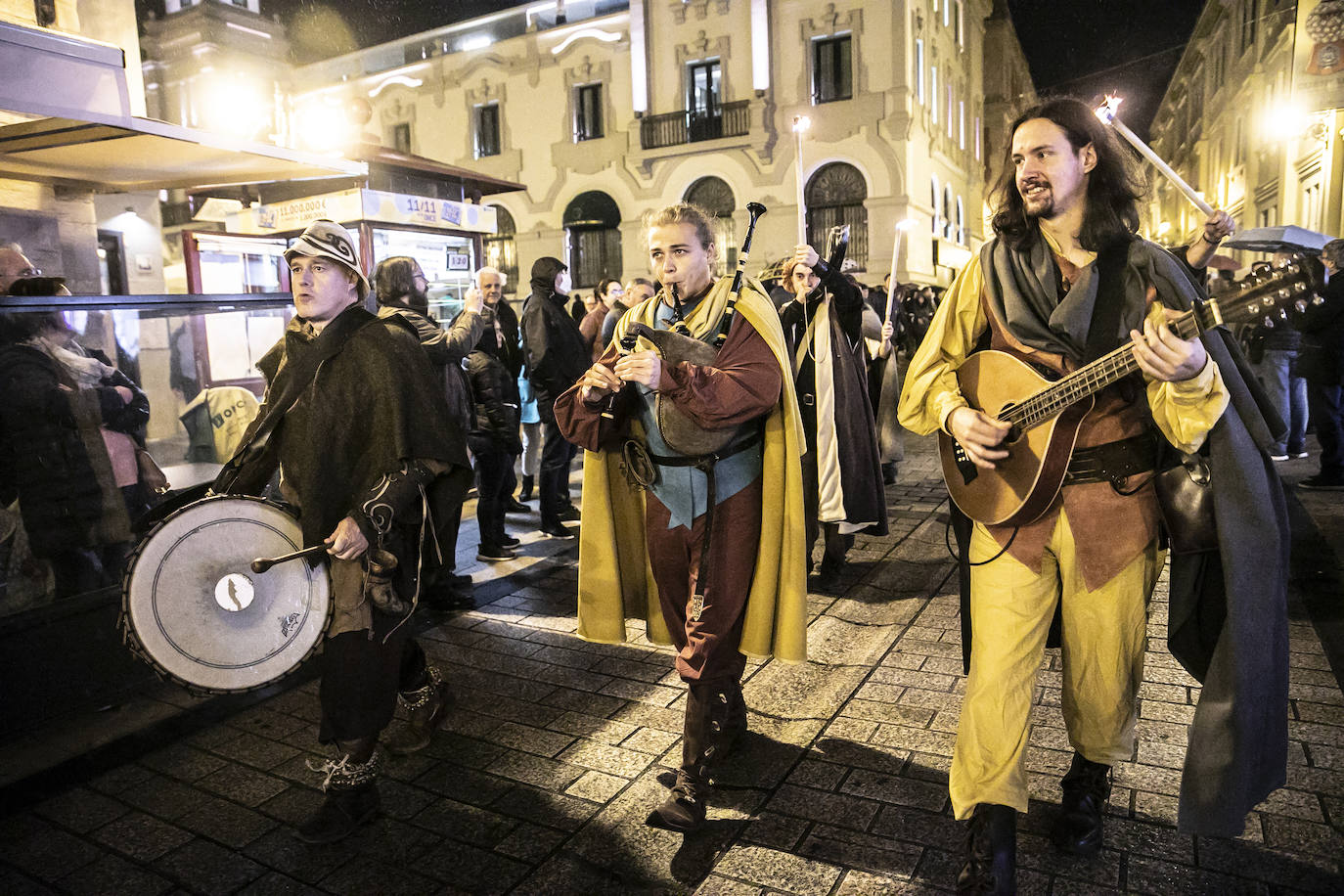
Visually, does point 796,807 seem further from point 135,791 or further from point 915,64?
point 915,64

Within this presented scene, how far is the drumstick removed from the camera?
3.03 m

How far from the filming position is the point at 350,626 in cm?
320

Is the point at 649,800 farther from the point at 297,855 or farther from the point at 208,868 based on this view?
the point at 208,868

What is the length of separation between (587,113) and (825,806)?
26.3 m

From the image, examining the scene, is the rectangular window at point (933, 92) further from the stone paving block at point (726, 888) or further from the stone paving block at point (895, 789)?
the stone paving block at point (726, 888)

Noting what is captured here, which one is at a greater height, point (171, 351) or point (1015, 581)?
point (171, 351)

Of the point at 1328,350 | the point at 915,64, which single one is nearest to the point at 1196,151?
the point at 915,64

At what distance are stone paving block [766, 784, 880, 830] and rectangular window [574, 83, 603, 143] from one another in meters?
25.7

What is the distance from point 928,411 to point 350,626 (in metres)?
2.10

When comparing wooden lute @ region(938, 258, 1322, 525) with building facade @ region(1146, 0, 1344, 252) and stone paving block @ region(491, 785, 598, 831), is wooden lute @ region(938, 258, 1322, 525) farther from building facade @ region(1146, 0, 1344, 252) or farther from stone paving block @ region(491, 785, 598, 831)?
building facade @ region(1146, 0, 1344, 252)

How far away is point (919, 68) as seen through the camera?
23844mm

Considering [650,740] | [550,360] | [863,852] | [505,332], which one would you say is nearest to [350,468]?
[650,740]

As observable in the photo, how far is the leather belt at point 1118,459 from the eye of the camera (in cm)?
252

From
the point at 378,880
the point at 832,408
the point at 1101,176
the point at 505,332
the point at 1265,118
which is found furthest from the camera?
the point at 1265,118
